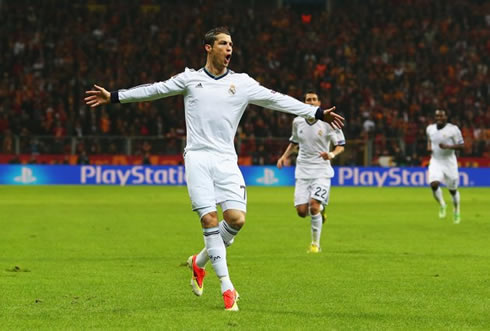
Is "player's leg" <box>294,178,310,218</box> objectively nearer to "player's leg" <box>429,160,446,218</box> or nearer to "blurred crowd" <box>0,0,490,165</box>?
"player's leg" <box>429,160,446,218</box>

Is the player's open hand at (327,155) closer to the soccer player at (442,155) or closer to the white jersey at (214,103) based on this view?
the white jersey at (214,103)

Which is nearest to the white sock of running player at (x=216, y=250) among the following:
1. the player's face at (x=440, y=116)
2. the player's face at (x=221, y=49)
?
the player's face at (x=221, y=49)

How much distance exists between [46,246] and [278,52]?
30994 mm

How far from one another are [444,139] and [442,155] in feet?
1.64

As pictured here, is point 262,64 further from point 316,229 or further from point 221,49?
point 221,49

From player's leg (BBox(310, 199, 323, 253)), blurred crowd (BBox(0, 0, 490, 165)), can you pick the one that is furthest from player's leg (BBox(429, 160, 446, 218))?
blurred crowd (BBox(0, 0, 490, 165))

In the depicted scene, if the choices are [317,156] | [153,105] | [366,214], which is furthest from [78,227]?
[153,105]

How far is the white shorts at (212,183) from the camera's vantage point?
8.76 metres

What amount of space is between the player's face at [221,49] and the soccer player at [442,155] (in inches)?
554

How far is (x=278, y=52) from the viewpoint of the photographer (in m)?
45.1

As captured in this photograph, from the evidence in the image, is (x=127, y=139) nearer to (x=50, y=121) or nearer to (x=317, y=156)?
(x=50, y=121)

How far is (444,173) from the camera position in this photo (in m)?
22.8

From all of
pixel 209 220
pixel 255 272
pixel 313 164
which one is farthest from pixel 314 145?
pixel 209 220

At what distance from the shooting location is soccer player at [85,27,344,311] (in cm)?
875
